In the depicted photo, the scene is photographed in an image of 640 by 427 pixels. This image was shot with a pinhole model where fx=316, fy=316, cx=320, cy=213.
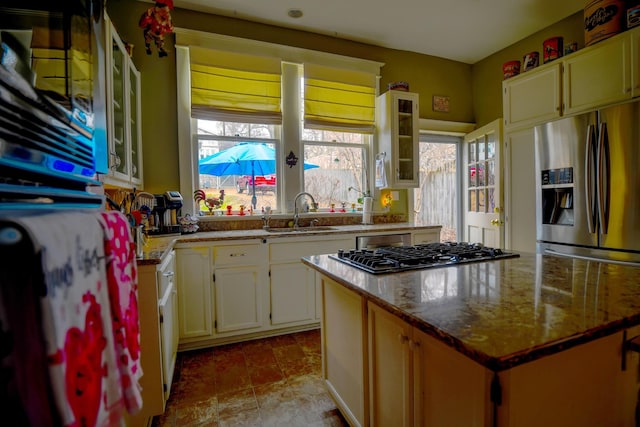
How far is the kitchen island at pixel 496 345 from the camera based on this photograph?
2.48ft

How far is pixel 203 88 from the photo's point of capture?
2984 millimetres

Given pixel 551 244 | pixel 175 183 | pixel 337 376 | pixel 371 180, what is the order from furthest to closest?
pixel 371 180, pixel 175 183, pixel 551 244, pixel 337 376

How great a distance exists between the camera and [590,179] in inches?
90.4

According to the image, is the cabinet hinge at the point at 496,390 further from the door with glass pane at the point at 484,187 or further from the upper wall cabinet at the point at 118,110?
the door with glass pane at the point at 484,187

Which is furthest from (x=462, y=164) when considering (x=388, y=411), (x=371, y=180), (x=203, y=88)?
(x=388, y=411)

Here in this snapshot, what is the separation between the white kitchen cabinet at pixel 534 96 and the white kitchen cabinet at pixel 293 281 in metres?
2.14

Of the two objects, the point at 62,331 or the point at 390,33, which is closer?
the point at 62,331

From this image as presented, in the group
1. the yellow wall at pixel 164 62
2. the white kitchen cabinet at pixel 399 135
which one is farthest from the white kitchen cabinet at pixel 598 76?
the yellow wall at pixel 164 62

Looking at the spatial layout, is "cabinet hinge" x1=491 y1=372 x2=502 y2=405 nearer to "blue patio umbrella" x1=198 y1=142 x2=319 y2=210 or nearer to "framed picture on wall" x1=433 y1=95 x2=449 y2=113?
"blue patio umbrella" x1=198 y1=142 x2=319 y2=210

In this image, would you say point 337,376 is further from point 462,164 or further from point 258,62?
point 462,164

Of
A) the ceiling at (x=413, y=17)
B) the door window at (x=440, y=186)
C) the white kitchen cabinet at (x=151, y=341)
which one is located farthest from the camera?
the door window at (x=440, y=186)

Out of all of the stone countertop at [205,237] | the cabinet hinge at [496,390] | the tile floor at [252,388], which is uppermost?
the stone countertop at [205,237]

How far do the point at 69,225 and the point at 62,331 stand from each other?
Result: 0.18m

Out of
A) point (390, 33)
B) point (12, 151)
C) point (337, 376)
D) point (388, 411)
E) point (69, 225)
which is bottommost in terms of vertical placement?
point (337, 376)
